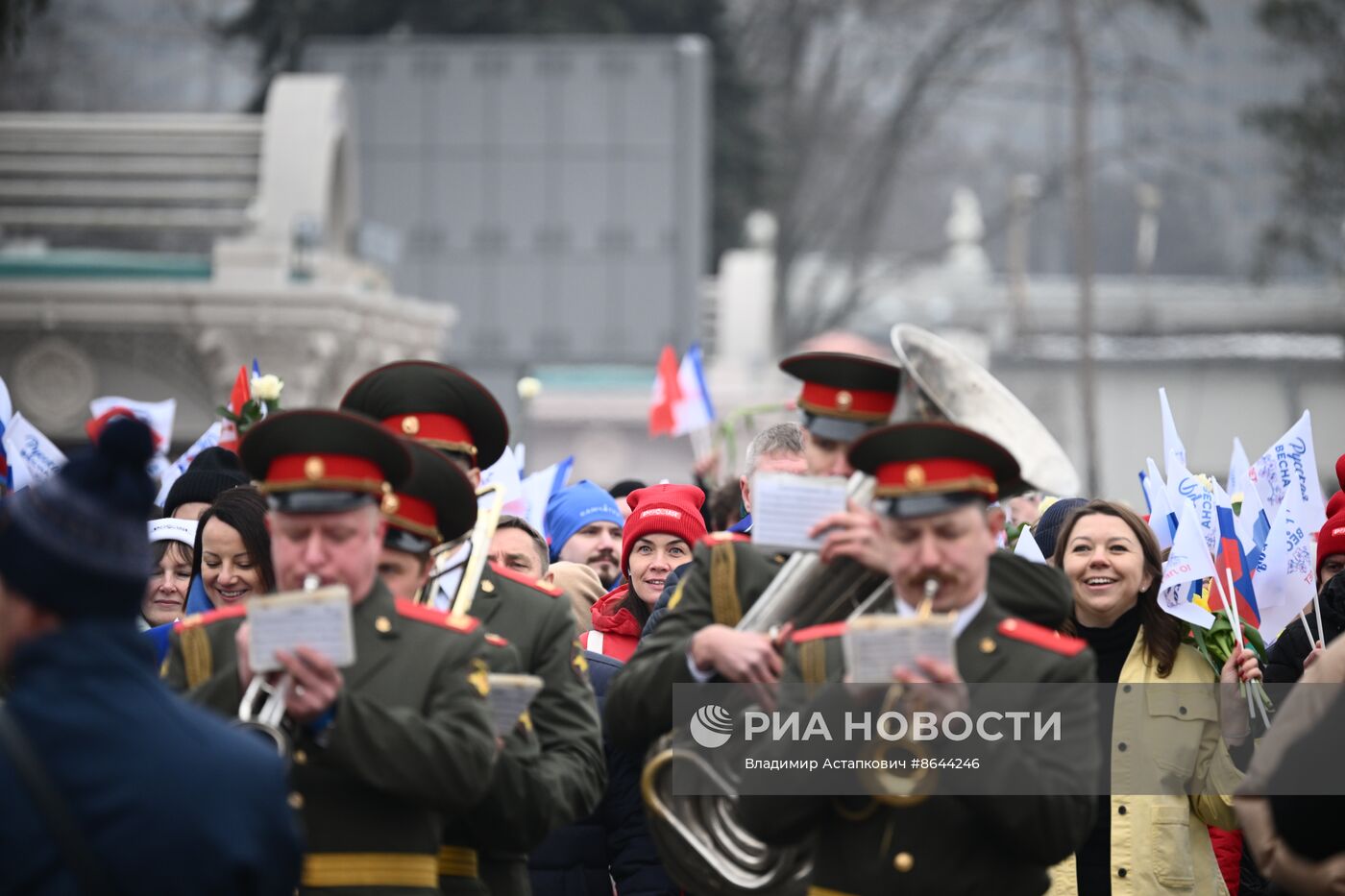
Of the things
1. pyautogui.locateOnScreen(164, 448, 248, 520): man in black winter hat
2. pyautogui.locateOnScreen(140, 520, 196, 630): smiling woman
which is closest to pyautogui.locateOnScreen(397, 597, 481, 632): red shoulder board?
pyautogui.locateOnScreen(140, 520, 196, 630): smiling woman

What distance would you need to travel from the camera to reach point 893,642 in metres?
3.91

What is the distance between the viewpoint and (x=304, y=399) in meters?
17.4

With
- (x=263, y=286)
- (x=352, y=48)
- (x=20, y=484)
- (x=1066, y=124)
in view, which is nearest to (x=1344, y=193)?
(x=352, y=48)

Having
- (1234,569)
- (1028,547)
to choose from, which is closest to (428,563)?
(1028,547)

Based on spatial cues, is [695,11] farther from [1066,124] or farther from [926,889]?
[1066,124]

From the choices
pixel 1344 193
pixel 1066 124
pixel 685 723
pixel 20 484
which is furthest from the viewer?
pixel 1066 124

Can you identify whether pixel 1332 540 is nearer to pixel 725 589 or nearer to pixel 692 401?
pixel 725 589

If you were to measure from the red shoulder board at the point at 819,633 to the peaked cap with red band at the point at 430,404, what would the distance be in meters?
1.34

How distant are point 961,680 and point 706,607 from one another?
82cm

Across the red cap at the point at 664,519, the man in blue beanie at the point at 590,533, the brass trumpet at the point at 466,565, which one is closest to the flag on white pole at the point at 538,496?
the man in blue beanie at the point at 590,533

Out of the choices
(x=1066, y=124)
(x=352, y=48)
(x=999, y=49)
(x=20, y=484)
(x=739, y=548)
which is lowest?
(x=739, y=548)

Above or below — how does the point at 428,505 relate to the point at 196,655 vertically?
above

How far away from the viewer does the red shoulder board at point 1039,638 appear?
436 centimetres

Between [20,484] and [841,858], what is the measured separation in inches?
182
